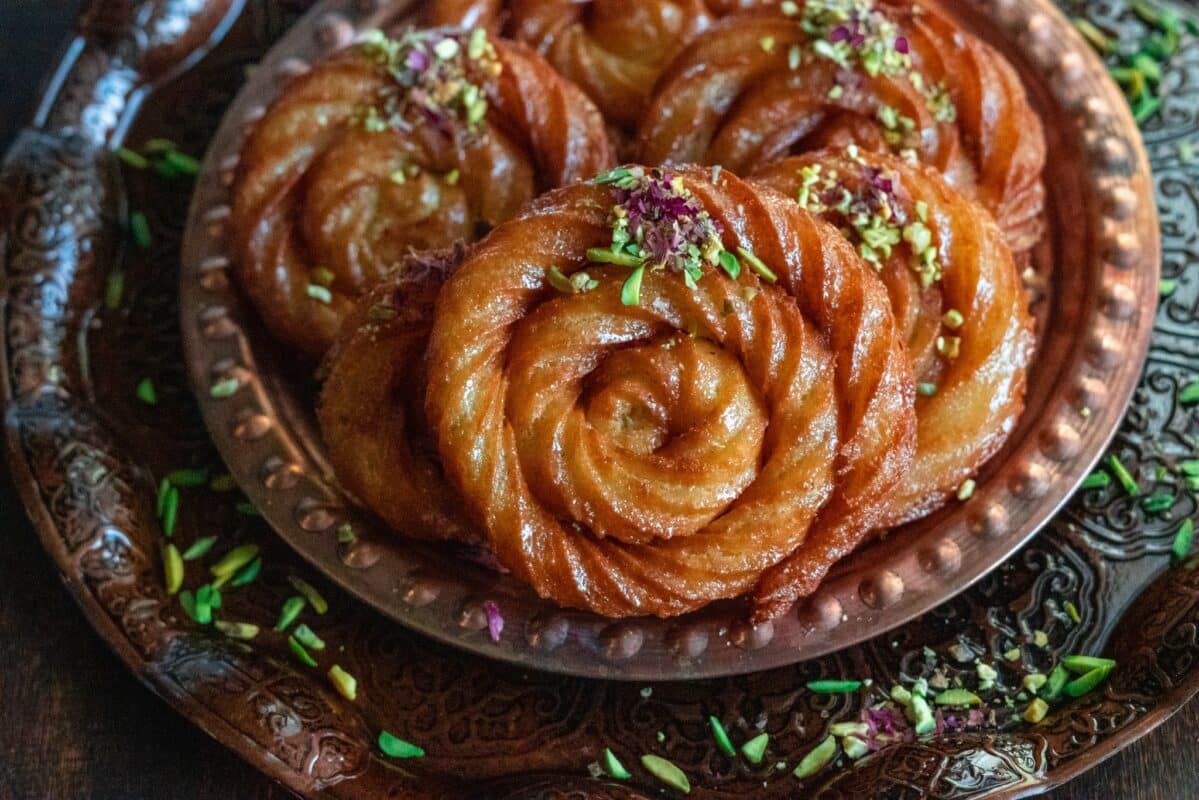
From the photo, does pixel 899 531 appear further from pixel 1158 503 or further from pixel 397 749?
pixel 397 749

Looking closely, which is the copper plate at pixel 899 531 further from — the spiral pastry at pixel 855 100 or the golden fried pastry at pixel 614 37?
the golden fried pastry at pixel 614 37

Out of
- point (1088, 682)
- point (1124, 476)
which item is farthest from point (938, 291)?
point (1088, 682)

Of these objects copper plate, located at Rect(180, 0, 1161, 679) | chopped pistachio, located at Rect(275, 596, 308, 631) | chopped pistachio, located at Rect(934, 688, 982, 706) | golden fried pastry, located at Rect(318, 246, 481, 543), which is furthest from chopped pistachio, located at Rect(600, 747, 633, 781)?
chopped pistachio, located at Rect(275, 596, 308, 631)

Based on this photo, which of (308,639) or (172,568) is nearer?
(308,639)

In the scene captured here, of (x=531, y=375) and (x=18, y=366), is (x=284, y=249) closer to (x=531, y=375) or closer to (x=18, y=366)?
(x=18, y=366)

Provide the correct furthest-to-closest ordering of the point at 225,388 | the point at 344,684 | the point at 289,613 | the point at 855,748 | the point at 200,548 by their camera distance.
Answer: the point at 225,388 → the point at 200,548 → the point at 289,613 → the point at 344,684 → the point at 855,748

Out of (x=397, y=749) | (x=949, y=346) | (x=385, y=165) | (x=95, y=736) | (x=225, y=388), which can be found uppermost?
(x=385, y=165)
